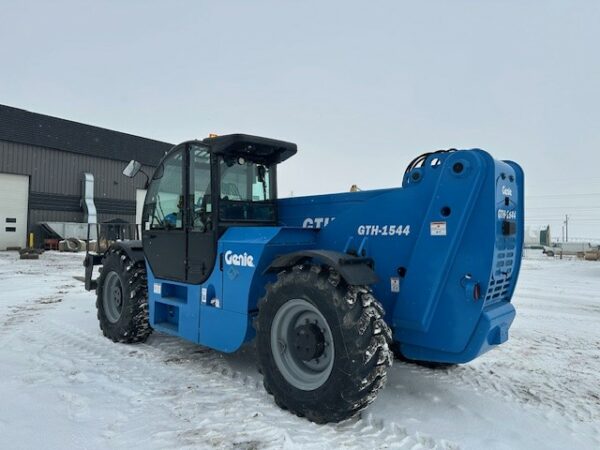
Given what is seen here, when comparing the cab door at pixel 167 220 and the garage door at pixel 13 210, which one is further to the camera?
the garage door at pixel 13 210

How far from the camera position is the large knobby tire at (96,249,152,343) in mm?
5617

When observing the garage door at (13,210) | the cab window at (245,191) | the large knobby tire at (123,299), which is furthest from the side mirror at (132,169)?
the garage door at (13,210)

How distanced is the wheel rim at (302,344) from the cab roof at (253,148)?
1940 mm

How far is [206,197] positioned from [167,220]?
2.80 feet

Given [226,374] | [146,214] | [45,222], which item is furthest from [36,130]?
[226,374]

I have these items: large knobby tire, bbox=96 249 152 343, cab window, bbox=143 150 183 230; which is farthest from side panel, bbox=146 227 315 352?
large knobby tire, bbox=96 249 152 343

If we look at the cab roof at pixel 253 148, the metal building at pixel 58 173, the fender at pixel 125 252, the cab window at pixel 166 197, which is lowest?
the fender at pixel 125 252

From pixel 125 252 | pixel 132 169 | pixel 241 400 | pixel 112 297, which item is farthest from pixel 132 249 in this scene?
pixel 241 400

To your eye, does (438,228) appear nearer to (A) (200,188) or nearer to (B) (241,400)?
(B) (241,400)

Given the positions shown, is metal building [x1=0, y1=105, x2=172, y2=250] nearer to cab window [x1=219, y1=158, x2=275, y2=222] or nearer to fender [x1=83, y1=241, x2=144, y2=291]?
fender [x1=83, y1=241, x2=144, y2=291]

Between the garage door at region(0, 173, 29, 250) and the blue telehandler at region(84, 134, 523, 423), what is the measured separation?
28.5 meters

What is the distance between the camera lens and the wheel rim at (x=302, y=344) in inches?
138

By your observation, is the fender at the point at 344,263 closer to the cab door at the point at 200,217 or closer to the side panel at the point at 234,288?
the side panel at the point at 234,288

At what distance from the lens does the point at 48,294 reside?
9.88m
